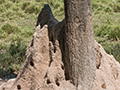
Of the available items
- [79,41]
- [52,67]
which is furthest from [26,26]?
[79,41]

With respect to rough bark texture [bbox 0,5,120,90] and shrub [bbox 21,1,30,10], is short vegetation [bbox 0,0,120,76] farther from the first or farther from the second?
rough bark texture [bbox 0,5,120,90]

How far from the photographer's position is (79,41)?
2568mm

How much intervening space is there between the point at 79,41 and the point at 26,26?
571 cm

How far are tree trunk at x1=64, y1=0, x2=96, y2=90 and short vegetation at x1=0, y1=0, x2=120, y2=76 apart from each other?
2676mm

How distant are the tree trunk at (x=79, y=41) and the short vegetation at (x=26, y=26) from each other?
8.78 ft

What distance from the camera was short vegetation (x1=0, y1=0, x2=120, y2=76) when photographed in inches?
218

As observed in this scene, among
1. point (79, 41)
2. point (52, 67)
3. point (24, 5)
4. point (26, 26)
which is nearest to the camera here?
point (79, 41)

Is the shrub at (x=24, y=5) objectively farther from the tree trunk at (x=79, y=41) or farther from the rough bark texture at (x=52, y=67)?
the tree trunk at (x=79, y=41)

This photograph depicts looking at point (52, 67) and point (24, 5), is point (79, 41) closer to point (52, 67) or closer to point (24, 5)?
point (52, 67)

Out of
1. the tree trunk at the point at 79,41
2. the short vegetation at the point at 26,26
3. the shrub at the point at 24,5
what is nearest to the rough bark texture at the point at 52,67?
the tree trunk at the point at 79,41

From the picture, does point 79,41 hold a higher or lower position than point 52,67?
higher

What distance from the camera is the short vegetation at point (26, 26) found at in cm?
553

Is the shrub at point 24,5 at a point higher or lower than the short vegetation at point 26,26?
higher

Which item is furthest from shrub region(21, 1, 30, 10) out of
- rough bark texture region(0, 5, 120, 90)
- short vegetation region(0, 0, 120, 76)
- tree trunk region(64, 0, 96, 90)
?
tree trunk region(64, 0, 96, 90)
